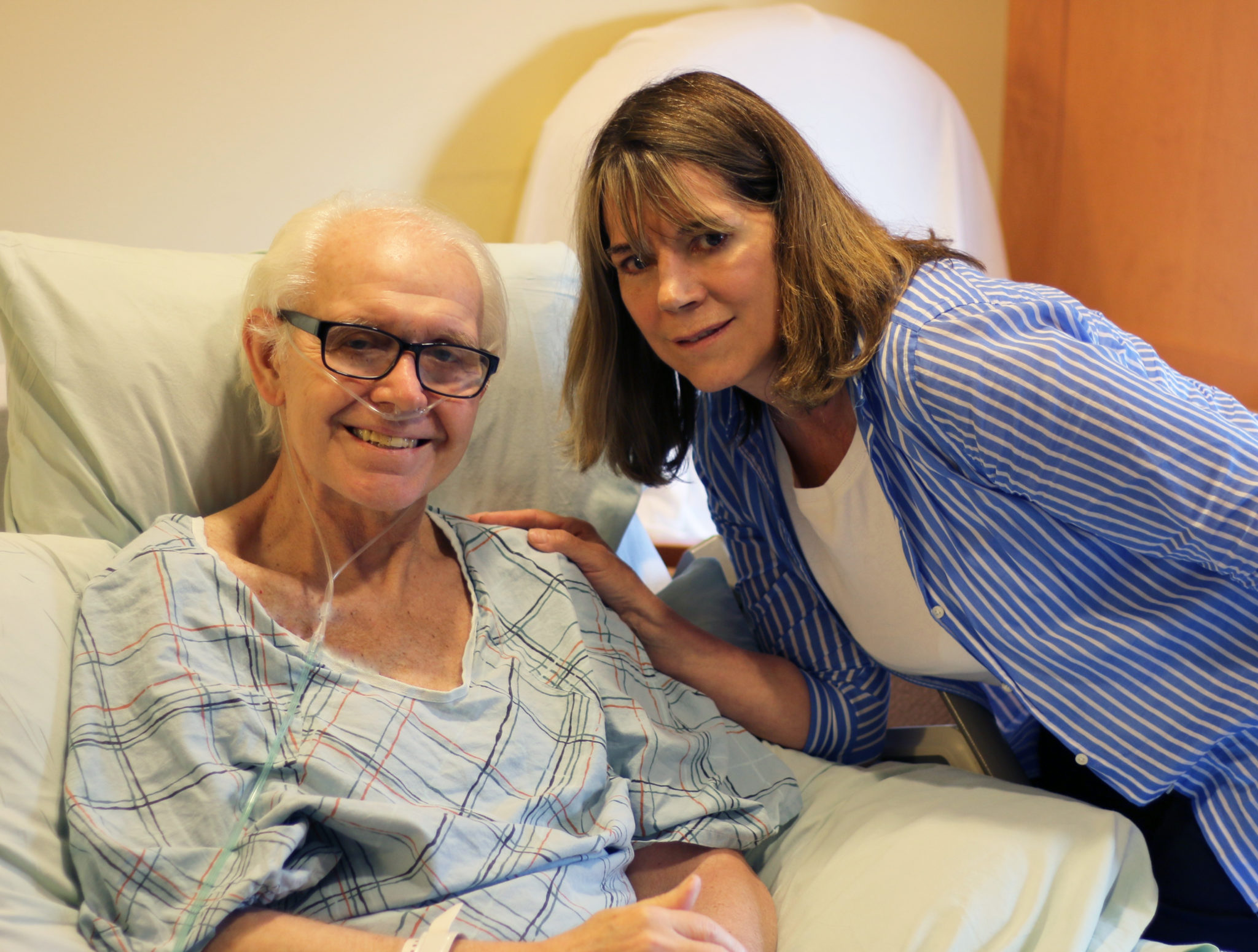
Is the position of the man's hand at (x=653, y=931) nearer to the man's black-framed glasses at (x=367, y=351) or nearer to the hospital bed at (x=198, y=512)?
the hospital bed at (x=198, y=512)

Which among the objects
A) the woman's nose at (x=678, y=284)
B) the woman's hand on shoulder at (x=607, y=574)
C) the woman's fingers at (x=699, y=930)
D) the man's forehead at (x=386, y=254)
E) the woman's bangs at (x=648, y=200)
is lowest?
the woman's fingers at (x=699, y=930)

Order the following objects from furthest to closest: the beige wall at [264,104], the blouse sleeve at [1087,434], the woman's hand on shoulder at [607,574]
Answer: the beige wall at [264,104], the woman's hand on shoulder at [607,574], the blouse sleeve at [1087,434]

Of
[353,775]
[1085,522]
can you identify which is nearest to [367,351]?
[353,775]

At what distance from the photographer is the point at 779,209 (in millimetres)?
1313

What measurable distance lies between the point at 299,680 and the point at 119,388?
0.47 meters

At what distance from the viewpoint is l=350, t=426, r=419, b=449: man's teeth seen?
4.01ft

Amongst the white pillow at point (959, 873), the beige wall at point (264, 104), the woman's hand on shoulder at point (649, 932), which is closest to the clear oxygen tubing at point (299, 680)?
the woman's hand on shoulder at point (649, 932)

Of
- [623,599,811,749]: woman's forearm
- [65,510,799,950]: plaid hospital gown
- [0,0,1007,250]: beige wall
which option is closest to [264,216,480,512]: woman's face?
[65,510,799,950]: plaid hospital gown

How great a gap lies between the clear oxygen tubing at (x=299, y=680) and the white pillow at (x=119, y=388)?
126mm

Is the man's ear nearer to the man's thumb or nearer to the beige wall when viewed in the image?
the man's thumb

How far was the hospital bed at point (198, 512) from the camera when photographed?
1.05 m

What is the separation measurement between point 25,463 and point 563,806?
0.78 metres

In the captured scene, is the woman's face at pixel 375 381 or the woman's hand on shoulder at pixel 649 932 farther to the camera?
the woman's face at pixel 375 381

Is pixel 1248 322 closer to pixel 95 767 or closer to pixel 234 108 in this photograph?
pixel 234 108
